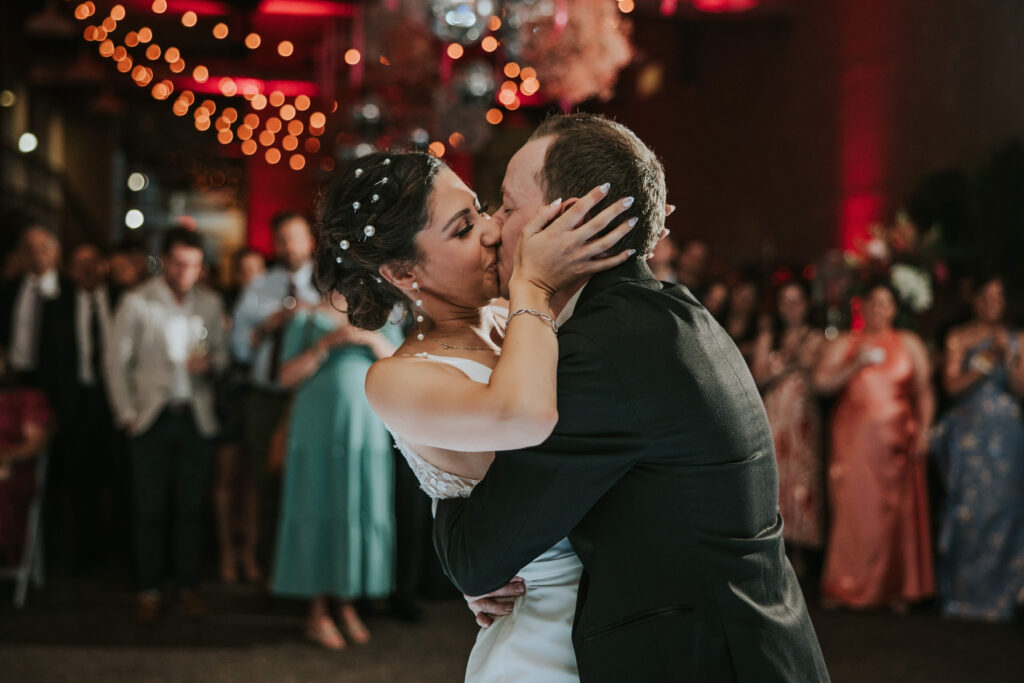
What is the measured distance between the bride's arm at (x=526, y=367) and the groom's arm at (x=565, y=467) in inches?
1.0

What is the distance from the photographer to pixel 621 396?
135 centimetres

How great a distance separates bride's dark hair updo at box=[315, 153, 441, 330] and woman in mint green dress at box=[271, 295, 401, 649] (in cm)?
250

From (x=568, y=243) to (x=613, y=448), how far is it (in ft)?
0.95

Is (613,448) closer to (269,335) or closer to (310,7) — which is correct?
(269,335)

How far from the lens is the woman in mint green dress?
4.53 m

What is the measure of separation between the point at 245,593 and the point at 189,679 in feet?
5.03

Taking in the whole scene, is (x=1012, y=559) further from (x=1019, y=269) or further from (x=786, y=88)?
(x=786, y=88)

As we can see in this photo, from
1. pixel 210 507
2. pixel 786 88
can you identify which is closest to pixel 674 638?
pixel 210 507

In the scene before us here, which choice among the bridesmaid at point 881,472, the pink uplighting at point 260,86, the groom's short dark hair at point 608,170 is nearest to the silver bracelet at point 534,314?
the groom's short dark hair at point 608,170

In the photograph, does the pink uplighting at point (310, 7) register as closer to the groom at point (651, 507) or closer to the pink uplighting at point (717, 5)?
the pink uplighting at point (717, 5)

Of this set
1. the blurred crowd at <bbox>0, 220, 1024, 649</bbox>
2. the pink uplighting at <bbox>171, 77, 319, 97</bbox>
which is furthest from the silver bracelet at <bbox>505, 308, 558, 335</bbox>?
the pink uplighting at <bbox>171, 77, 319, 97</bbox>

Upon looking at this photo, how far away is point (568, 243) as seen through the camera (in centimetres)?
143

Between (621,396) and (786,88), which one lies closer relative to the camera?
(621,396)

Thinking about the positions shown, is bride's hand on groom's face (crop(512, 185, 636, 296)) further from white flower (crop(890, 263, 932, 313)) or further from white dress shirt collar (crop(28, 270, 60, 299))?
white dress shirt collar (crop(28, 270, 60, 299))
